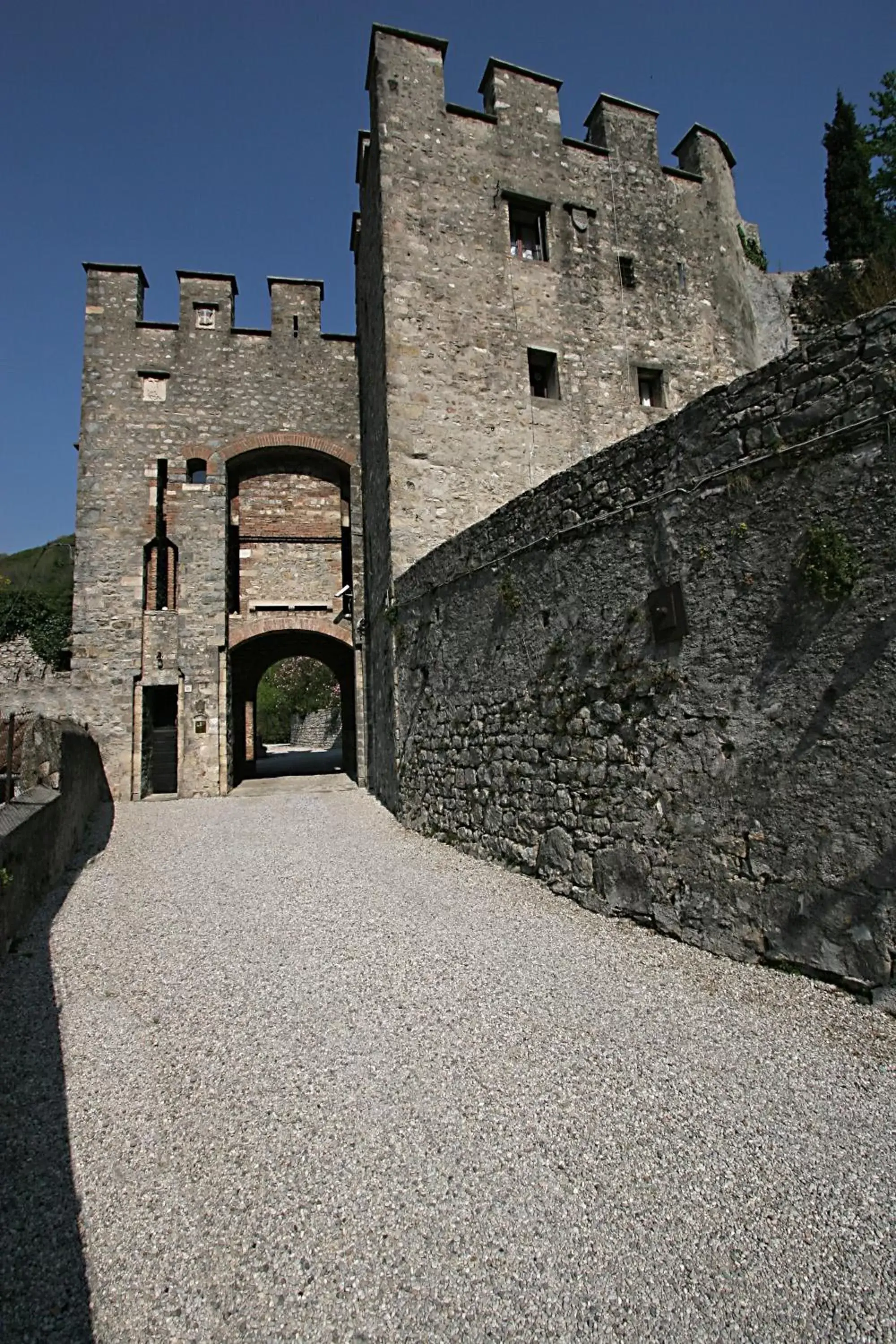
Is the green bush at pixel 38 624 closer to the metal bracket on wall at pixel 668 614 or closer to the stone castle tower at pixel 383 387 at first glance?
the stone castle tower at pixel 383 387

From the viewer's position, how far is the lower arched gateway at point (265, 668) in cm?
1542

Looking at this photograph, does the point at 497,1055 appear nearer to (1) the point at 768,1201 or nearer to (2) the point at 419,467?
(1) the point at 768,1201

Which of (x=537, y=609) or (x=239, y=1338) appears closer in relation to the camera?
(x=239, y=1338)

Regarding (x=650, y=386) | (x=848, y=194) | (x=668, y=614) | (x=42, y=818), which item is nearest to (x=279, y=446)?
(x=650, y=386)

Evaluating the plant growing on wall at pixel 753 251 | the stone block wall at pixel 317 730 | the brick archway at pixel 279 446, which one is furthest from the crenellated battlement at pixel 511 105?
the stone block wall at pixel 317 730

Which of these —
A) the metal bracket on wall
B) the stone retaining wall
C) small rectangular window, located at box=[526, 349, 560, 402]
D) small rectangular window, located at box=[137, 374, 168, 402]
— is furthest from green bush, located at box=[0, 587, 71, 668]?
the metal bracket on wall

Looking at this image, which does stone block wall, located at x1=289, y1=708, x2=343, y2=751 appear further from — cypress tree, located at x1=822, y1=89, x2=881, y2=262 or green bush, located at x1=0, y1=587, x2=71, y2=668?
cypress tree, located at x1=822, y1=89, x2=881, y2=262

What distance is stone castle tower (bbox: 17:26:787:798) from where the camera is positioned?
1127cm

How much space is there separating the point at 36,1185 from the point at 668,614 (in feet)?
15.4

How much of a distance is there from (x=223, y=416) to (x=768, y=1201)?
1571 cm

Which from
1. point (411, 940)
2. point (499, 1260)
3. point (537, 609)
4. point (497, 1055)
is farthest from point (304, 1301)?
point (537, 609)

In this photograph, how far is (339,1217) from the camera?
2.40 m

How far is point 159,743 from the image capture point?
47.5 ft

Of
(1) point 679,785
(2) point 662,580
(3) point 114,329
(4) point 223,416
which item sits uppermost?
(3) point 114,329
